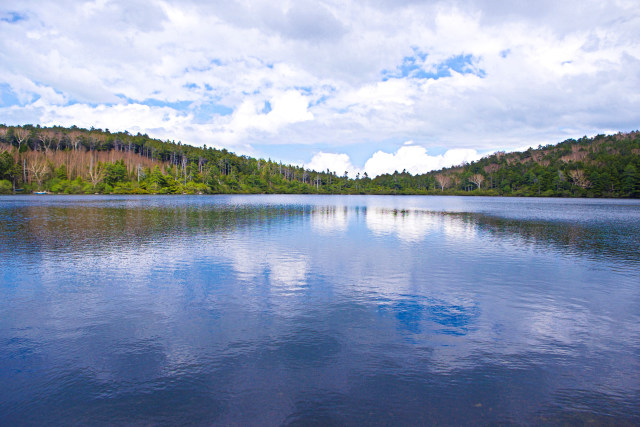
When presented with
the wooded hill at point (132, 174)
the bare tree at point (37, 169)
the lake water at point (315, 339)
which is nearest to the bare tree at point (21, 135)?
the wooded hill at point (132, 174)

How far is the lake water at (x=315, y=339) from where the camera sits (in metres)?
7.82

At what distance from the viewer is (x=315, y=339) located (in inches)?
430

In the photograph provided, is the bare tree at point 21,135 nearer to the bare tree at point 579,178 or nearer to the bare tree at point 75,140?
the bare tree at point 75,140

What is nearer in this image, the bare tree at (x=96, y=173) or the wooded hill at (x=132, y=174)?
the wooded hill at (x=132, y=174)

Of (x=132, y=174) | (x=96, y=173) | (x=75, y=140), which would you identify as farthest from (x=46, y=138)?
(x=132, y=174)

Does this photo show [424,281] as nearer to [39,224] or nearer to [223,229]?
[223,229]

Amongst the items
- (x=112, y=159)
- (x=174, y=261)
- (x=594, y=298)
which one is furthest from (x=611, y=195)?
(x=112, y=159)

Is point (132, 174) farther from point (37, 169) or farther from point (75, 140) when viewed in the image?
point (75, 140)

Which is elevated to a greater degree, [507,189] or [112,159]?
[112,159]

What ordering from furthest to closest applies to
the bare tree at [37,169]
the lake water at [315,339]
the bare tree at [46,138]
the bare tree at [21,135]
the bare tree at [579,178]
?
1. the bare tree at [46,138]
2. the bare tree at [21,135]
3. the bare tree at [579,178]
4. the bare tree at [37,169]
5. the lake water at [315,339]

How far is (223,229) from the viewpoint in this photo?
3566 centimetres

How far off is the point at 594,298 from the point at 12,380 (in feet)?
66.0

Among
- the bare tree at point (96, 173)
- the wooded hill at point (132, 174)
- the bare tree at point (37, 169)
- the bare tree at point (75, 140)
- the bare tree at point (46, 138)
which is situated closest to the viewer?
the wooded hill at point (132, 174)

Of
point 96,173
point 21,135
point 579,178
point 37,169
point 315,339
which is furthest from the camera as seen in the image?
point 21,135
